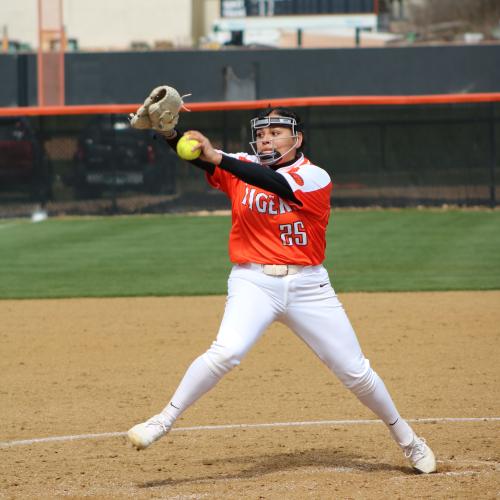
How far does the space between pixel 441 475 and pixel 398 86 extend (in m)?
24.3

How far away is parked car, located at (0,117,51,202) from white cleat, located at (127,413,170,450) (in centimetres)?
1568

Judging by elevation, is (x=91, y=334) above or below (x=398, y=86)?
below

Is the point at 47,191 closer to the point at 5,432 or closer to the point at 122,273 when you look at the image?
the point at 122,273

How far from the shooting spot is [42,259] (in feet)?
49.6

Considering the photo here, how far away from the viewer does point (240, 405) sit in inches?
299

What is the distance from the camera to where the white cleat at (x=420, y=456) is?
5766 mm

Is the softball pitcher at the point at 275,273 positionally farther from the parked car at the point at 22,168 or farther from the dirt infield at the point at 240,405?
the parked car at the point at 22,168

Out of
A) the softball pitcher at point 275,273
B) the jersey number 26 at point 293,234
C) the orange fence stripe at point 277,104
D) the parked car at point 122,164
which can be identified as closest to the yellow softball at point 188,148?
the softball pitcher at point 275,273

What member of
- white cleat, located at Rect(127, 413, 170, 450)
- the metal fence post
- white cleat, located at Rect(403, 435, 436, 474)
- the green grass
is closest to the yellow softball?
white cleat, located at Rect(127, 413, 170, 450)

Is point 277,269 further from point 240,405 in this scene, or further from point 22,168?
point 22,168

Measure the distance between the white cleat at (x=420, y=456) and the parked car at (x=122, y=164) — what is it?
1519 centimetres

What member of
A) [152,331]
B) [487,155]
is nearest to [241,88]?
[487,155]

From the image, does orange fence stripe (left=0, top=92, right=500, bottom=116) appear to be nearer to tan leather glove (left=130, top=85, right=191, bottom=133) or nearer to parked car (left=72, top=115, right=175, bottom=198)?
parked car (left=72, top=115, right=175, bottom=198)

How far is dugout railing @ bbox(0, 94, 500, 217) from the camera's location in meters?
20.5
